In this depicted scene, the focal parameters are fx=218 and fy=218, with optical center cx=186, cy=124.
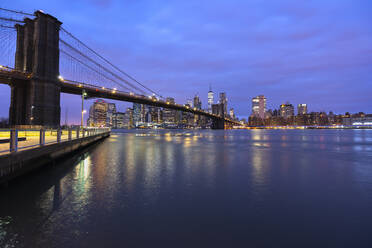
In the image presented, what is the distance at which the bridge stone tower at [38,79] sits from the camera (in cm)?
3053

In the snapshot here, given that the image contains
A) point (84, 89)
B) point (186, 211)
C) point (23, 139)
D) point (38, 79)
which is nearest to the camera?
point (186, 211)

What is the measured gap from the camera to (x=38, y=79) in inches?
Answer: 1228

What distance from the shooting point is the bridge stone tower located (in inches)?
1202

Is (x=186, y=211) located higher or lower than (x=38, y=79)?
lower

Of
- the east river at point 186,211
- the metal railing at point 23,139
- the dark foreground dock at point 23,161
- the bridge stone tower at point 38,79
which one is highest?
the bridge stone tower at point 38,79

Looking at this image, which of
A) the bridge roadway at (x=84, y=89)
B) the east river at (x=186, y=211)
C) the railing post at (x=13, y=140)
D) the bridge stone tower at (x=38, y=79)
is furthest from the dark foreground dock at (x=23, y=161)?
the bridge stone tower at (x=38, y=79)

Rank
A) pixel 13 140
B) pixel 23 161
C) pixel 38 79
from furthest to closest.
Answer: pixel 38 79, pixel 23 161, pixel 13 140

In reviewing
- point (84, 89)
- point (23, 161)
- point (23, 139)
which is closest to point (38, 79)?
point (84, 89)

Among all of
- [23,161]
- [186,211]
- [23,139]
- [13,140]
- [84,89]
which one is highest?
[84,89]

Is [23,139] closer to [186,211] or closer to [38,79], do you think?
[186,211]

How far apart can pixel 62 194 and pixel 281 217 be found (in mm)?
6439

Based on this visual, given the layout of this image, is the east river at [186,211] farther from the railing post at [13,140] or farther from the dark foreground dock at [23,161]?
the railing post at [13,140]

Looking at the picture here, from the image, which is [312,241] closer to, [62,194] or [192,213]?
[192,213]

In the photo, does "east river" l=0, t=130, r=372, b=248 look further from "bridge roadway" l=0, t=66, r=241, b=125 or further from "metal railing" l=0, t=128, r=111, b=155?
"bridge roadway" l=0, t=66, r=241, b=125
